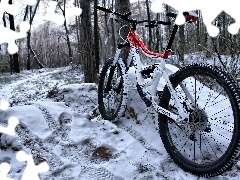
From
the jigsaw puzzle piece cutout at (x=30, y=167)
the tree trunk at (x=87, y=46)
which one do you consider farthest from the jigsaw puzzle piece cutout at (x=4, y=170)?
the tree trunk at (x=87, y=46)

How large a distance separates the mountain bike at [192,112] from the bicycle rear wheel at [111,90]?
0.70 ft

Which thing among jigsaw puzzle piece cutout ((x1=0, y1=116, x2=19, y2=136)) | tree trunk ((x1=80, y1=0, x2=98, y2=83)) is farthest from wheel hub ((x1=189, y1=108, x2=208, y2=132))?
tree trunk ((x1=80, y1=0, x2=98, y2=83))

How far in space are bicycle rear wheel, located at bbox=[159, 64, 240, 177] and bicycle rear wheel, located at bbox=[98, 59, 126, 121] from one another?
1152 mm

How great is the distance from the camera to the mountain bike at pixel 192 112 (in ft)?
8.54

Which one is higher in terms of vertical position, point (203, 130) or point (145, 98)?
point (145, 98)

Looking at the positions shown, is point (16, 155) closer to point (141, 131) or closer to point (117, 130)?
point (117, 130)

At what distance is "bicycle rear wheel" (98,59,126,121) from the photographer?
4.40 metres

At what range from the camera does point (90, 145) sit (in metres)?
3.78

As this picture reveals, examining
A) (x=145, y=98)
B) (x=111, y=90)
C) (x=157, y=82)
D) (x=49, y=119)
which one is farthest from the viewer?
(x=111, y=90)

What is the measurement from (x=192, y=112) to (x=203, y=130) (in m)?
0.24

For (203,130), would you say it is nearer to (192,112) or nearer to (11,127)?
(192,112)

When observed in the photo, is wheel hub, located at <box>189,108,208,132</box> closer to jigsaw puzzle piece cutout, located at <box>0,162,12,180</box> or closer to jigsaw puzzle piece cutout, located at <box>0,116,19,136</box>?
jigsaw puzzle piece cutout, located at <box>0,162,12,180</box>

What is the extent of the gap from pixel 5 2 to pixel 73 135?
22254mm

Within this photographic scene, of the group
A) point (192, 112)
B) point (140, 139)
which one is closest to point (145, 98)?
point (140, 139)
